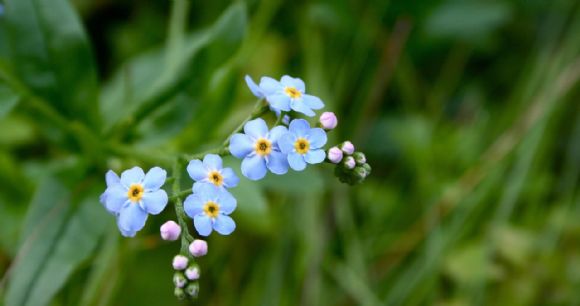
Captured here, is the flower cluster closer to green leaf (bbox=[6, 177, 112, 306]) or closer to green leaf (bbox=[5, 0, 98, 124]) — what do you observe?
green leaf (bbox=[6, 177, 112, 306])

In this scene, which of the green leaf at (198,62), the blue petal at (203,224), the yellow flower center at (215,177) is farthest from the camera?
the green leaf at (198,62)

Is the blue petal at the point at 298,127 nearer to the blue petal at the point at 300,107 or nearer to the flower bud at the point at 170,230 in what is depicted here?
the blue petal at the point at 300,107

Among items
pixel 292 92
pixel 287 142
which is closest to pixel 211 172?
pixel 287 142

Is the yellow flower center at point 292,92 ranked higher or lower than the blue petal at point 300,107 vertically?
higher

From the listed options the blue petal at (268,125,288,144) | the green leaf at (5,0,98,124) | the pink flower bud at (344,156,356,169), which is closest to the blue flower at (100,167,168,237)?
the blue petal at (268,125,288,144)

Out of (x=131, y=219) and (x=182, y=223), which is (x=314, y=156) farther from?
(x=131, y=219)

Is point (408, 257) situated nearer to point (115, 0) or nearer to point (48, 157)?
point (48, 157)

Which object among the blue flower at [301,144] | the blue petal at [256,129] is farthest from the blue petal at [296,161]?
the blue petal at [256,129]
